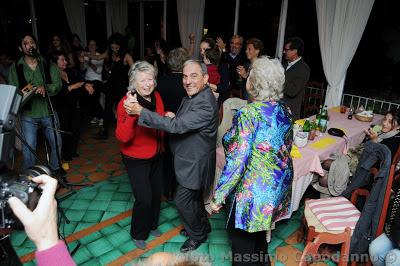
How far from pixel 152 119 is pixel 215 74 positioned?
1.73 metres

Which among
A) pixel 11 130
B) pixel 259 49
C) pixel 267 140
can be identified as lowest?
pixel 267 140

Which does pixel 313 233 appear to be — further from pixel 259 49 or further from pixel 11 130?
pixel 259 49

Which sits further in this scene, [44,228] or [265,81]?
[265,81]

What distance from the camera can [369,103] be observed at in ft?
15.5

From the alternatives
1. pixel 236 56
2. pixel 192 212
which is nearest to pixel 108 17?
pixel 236 56

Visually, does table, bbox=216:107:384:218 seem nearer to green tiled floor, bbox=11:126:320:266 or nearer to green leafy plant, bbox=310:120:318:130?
green leafy plant, bbox=310:120:318:130

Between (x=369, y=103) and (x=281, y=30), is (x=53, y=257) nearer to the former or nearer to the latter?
(x=369, y=103)

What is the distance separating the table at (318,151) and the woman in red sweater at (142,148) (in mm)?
593

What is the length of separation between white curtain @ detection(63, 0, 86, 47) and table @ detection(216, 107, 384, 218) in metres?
6.30

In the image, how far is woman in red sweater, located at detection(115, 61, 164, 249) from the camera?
2.19m

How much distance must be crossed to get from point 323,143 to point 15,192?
277 centimetres

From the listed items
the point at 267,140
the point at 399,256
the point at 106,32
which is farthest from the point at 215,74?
the point at 106,32

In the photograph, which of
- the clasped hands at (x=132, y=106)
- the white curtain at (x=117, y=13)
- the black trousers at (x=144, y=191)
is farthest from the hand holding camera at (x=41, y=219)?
the white curtain at (x=117, y=13)

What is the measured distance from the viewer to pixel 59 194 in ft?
10.8
